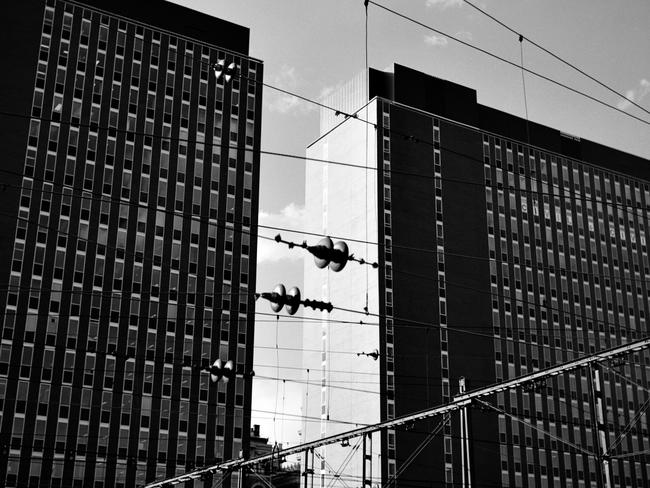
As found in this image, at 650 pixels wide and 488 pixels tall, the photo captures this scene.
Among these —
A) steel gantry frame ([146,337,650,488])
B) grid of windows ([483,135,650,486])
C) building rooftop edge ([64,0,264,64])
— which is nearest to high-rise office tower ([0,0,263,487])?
building rooftop edge ([64,0,264,64])

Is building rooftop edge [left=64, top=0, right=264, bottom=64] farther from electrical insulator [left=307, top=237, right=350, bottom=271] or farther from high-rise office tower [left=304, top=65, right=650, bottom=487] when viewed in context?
electrical insulator [left=307, top=237, right=350, bottom=271]

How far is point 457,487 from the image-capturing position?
85562 millimetres

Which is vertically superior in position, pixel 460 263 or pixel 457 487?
pixel 460 263

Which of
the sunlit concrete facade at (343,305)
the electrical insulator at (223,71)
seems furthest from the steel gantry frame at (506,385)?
the sunlit concrete facade at (343,305)

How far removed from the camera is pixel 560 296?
4186 inches

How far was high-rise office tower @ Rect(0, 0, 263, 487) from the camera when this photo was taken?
247 feet

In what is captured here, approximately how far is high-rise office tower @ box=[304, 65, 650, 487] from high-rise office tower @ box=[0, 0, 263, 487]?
13213mm

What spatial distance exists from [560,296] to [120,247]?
51020mm

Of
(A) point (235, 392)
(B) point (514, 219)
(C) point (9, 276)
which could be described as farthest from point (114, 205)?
(B) point (514, 219)

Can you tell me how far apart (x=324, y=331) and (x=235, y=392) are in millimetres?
18722

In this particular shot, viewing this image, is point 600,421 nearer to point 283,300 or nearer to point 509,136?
point 283,300

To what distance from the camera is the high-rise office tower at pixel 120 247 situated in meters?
75.2

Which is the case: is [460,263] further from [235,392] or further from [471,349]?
[235,392]

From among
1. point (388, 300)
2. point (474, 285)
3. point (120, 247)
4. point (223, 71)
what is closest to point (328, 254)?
point (223, 71)
